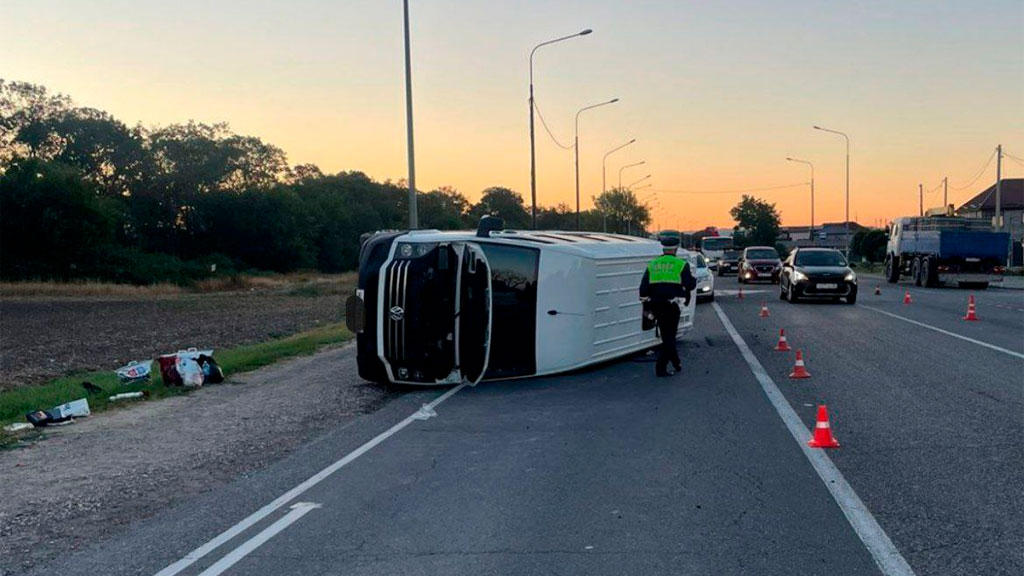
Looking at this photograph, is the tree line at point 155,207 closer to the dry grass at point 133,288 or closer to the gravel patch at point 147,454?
the dry grass at point 133,288

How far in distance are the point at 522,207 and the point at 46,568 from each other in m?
97.4

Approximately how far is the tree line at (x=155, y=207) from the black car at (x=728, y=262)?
477 inches

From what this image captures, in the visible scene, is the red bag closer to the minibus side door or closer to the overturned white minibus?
the overturned white minibus

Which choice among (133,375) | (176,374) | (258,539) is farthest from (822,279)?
(258,539)

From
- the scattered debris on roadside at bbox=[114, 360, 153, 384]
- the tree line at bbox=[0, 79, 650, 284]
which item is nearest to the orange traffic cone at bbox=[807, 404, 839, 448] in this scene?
the scattered debris on roadside at bbox=[114, 360, 153, 384]

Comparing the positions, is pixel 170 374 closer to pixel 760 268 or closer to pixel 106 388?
pixel 106 388

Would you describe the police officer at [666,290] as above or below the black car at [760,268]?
above

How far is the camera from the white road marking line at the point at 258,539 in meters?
5.48

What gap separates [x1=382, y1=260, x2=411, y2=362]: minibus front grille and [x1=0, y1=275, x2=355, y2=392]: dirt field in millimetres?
8355

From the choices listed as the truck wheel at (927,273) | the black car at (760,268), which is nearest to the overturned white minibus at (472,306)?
the truck wheel at (927,273)

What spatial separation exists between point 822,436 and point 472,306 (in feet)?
17.1

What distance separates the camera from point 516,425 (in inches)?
383

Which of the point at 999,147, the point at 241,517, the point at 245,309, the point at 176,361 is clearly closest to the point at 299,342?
the point at 176,361

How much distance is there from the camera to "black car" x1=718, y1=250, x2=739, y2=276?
58.4 meters
